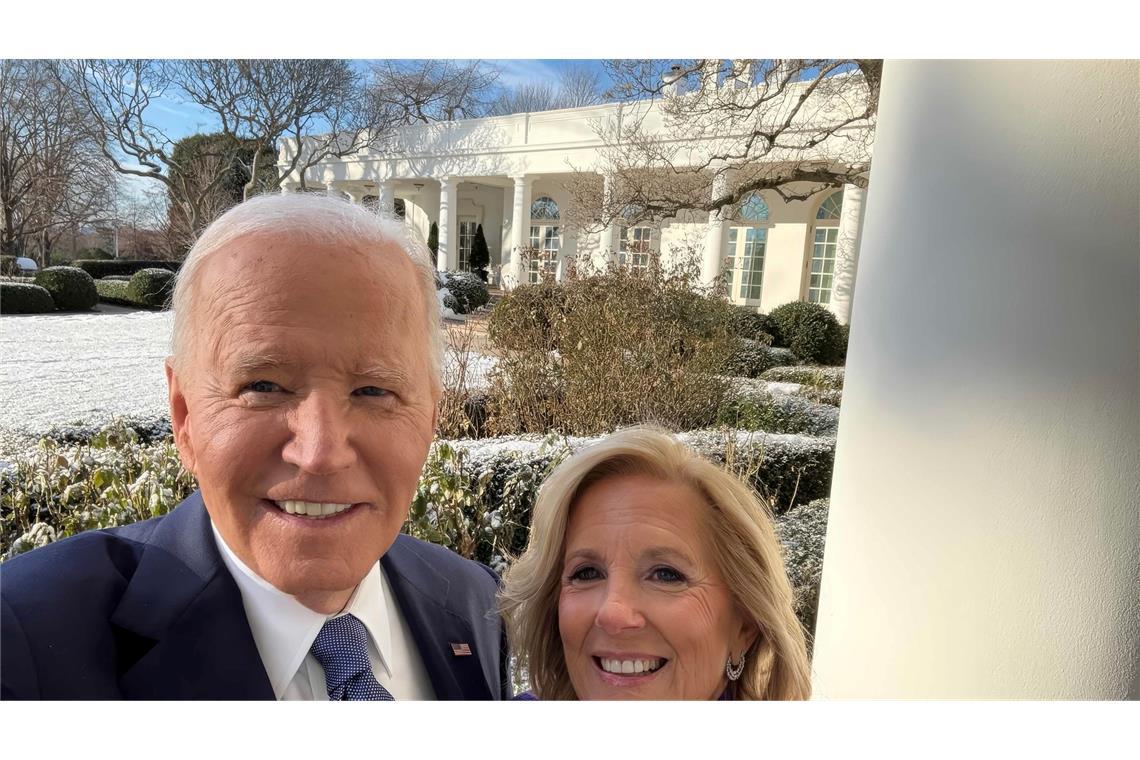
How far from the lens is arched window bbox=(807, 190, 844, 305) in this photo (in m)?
2.29

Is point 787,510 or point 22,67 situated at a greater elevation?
point 22,67

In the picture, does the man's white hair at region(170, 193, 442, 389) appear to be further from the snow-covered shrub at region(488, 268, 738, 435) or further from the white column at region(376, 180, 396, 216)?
the snow-covered shrub at region(488, 268, 738, 435)

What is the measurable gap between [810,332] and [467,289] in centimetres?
122

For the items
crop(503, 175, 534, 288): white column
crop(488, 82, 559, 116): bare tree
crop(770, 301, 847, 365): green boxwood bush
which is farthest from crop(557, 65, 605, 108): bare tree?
crop(770, 301, 847, 365): green boxwood bush

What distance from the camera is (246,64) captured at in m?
1.87

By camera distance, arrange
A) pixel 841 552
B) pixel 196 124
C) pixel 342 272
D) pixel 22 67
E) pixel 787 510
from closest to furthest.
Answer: pixel 342 272 < pixel 22 67 < pixel 196 124 < pixel 841 552 < pixel 787 510

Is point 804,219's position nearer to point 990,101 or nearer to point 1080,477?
point 990,101

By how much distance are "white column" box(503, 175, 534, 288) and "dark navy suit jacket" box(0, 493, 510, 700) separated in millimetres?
1240

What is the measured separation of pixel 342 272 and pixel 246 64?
0.85 metres

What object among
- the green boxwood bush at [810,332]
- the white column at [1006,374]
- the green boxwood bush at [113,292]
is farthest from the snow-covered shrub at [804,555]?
the green boxwood bush at [113,292]

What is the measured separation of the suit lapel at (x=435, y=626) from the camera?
1678mm

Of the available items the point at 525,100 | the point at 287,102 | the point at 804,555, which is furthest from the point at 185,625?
the point at 804,555
